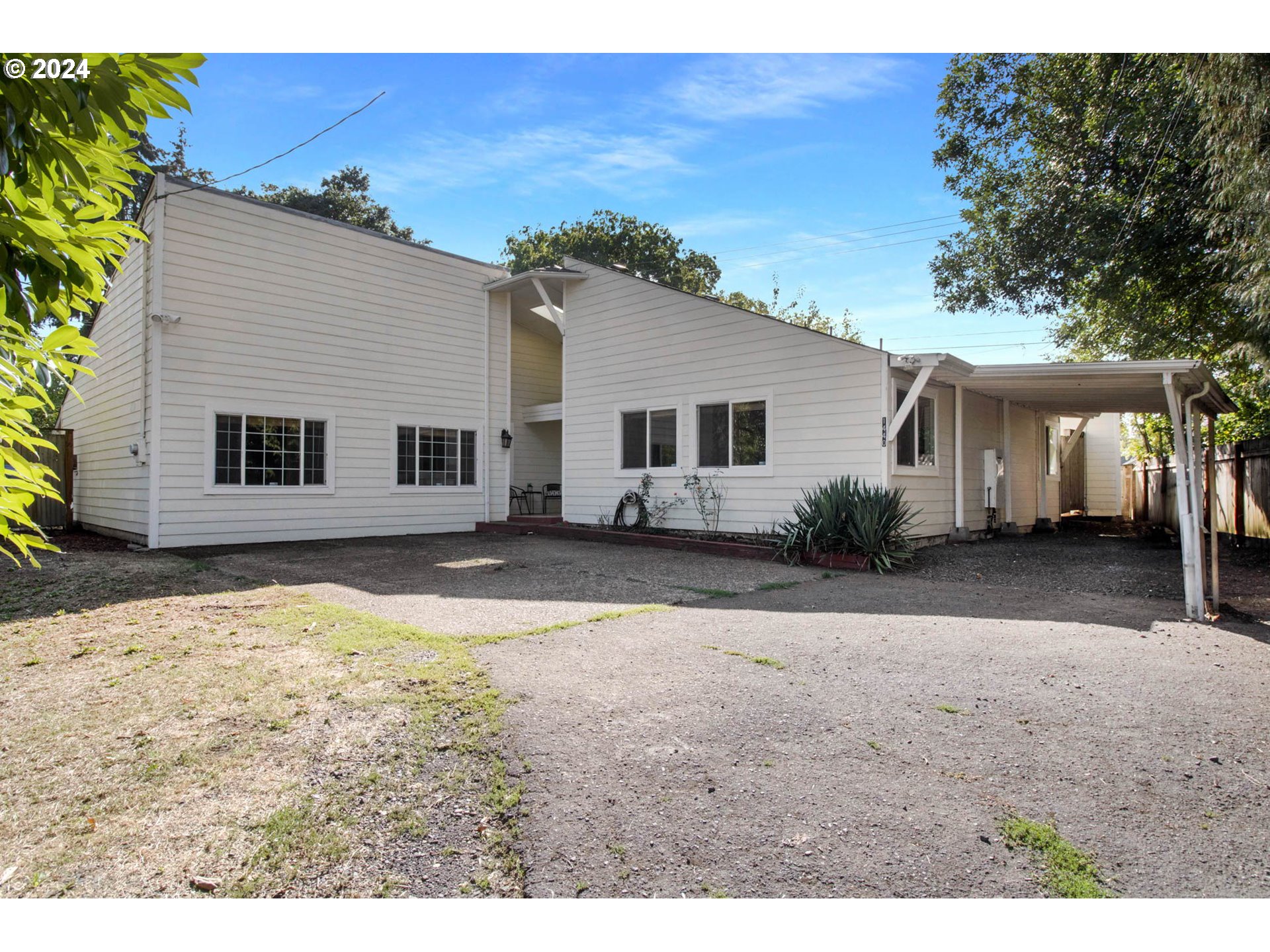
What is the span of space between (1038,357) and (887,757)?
3652 centimetres

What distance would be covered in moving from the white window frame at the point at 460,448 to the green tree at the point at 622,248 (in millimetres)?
19779

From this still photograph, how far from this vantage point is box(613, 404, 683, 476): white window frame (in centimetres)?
1210

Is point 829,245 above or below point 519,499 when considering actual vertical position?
above

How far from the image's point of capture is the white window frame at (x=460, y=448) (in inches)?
521

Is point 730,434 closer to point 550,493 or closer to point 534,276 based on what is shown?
point 534,276

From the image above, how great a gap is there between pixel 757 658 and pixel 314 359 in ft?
34.5

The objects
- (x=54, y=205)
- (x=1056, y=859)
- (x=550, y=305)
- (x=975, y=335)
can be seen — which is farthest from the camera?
(x=975, y=335)

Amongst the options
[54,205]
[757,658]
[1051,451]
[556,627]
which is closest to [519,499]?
[556,627]

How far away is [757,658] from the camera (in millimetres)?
4672

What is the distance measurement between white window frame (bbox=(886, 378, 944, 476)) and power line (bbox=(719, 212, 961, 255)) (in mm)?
7329

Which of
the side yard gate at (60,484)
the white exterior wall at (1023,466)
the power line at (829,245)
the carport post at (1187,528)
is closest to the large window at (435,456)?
the side yard gate at (60,484)

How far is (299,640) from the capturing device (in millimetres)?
5020

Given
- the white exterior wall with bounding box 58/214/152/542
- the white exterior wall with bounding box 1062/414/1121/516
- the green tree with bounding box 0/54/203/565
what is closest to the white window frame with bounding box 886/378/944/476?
the green tree with bounding box 0/54/203/565

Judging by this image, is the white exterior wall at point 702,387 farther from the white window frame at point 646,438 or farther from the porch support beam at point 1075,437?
the porch support beam at point 1075,437
